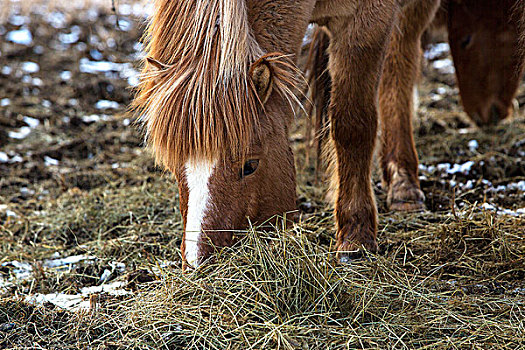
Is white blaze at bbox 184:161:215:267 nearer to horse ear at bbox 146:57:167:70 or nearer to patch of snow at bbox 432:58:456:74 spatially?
horse ear at bbox 146:57:167:70

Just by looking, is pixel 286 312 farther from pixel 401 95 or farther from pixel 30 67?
pixel 30 67

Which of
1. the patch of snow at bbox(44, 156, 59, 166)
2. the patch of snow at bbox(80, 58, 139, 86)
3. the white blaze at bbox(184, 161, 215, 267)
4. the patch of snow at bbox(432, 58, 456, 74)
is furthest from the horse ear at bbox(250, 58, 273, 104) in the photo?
the patch of snow at bbox(432, 58, 456, 74)

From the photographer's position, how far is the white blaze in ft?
7.23

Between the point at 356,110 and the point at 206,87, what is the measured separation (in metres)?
1.02

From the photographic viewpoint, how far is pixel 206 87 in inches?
88.2

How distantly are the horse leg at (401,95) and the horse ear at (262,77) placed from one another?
176cm

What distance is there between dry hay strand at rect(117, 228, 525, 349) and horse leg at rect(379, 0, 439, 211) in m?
1.62

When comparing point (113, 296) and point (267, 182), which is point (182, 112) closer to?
point (267, 182)

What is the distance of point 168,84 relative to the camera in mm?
2287

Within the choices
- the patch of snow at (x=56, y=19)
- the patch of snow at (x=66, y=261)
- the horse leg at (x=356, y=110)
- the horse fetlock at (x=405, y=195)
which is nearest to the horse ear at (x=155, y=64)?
the horse leg at (x=356, y=110)

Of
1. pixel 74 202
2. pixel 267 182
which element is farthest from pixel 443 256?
pixel 74 202

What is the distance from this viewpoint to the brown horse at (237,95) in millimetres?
2221

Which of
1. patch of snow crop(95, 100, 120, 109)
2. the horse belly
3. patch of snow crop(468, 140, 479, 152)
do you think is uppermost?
the horse belly

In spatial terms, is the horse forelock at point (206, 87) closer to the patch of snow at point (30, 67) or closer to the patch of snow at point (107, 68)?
the patch of snow at point (107, 68)
